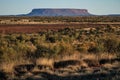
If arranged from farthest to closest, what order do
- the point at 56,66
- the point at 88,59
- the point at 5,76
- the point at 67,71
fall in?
the point at 88,59
the point at 56,66
the point at 67,71
the point at 5,76

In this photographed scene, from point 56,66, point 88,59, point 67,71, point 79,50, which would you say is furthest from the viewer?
point 79,50

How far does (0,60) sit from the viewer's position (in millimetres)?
16297

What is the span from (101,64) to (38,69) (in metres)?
4.07

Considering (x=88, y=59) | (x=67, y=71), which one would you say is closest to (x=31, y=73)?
(x=67, y=71)

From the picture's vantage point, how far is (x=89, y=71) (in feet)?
51.0

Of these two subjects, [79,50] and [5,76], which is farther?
[79,50]

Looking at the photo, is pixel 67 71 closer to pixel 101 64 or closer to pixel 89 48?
pixel 101 64

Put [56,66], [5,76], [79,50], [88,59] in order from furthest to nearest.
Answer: [79,50] < [88,59] < [56,66] < [5,76]

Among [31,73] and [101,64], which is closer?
[31,73]

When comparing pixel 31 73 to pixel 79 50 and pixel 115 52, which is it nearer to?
pixel 79 50

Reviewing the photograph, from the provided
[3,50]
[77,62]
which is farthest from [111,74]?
[3,50]

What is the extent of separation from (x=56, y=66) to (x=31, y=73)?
224cm

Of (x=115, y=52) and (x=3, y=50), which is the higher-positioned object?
(x=3, y=50)

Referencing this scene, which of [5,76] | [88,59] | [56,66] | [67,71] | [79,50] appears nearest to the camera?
[5,76]
